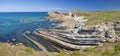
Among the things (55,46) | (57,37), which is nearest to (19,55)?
(55,46)

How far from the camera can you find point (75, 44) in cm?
4650

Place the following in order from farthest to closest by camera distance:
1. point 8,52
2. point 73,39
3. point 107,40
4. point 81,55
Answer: point 73,39 → point 107,40 → point 81,55 → point 8,52

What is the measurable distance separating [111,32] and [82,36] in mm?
5151

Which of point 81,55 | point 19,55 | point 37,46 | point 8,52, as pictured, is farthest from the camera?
point 37,46

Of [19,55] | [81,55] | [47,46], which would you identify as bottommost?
[47,46]

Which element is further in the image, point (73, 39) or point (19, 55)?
point (73, 39)

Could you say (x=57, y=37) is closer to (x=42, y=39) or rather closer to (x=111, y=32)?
(x=42, y=39)

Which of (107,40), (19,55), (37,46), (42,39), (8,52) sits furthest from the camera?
(42,39)

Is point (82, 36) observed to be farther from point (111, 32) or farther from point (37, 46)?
point (37, 46)

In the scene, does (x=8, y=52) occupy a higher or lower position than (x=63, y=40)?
higher

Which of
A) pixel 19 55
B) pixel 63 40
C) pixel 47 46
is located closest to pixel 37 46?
pixel 47 46

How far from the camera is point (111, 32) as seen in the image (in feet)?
160

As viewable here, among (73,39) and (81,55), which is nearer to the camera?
(81,55)

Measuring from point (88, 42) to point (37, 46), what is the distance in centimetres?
1049
